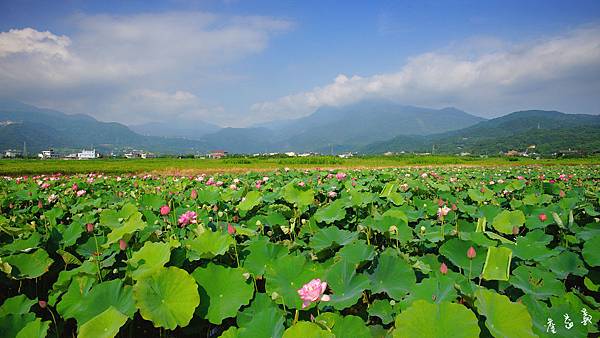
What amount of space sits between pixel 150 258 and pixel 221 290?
0.41 m

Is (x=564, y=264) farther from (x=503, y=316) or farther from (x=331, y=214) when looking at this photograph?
(x=331, y=214)

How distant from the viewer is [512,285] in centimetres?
153

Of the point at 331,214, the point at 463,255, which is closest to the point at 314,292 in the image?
the point at 463,255

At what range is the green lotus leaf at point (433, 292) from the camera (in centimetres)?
129

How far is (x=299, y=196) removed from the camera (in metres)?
2.97

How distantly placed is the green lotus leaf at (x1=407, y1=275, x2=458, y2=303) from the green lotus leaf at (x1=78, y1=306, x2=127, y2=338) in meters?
1.06

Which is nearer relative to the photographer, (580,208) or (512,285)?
(512,285)

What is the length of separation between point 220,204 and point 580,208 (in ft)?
10.7

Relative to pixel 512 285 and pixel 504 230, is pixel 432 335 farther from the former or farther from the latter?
pixel 504 230

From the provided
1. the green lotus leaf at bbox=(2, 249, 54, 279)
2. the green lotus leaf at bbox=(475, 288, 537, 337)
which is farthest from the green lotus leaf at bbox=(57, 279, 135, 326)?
the green lotus leaf at bbox=(475, 288, 537, 337)

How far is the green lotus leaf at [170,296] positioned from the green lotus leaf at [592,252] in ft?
6.34

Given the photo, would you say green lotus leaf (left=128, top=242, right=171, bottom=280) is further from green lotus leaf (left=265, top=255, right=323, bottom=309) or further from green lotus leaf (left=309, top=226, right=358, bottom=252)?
green lotus leaf (left=309, top=226, right=358, bottom=252)

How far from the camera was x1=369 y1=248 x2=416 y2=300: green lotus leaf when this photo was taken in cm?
146

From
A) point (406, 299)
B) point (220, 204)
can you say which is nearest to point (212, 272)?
point (406, 299)
